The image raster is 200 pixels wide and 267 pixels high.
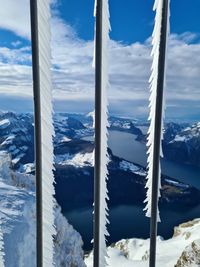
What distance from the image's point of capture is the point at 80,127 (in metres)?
33.9

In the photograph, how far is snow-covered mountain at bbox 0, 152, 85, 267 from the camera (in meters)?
8.30

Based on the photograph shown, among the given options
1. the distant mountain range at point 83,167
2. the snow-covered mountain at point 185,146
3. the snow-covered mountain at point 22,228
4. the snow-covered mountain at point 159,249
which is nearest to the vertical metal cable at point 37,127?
the snow-covered mountain at point 22,228

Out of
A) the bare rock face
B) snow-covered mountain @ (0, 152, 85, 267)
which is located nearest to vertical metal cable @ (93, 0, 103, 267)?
snow-covered mountain @ (0, 152, 85, 267)

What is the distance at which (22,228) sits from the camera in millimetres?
8992

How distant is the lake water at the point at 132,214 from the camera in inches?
1141

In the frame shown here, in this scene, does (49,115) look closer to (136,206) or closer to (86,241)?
(86,241)

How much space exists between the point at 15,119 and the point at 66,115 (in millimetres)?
5273

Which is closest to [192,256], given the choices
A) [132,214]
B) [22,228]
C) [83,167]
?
[22,228]

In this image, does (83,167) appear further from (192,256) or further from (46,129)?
(46,129)

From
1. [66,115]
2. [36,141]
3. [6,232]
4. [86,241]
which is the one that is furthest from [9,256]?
[66,115]

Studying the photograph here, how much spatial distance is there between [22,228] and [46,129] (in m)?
8.95

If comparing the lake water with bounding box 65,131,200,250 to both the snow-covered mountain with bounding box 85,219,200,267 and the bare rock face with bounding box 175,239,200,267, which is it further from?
the bare rock face with bounding box 175,239,200,267

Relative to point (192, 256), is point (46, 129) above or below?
above

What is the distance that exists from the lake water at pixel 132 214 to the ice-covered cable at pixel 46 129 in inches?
1065
